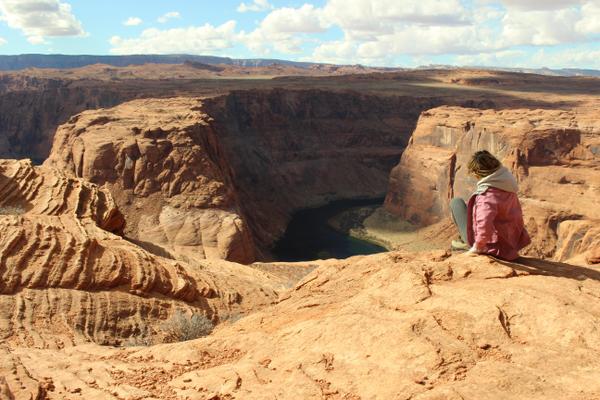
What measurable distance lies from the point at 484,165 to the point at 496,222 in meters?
0.92

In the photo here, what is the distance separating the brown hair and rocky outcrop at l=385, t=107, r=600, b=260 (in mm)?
19702

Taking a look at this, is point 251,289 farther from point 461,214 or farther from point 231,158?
point 231,158

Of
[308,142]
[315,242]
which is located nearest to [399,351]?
[315,242]

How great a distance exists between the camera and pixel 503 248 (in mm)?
8883

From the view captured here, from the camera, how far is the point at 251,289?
1792 centimetres

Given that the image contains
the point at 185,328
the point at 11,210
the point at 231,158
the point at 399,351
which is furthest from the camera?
the point at 231,158

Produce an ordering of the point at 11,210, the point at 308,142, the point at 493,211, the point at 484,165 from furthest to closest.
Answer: the point at 308,142 < the point at 11,210 < the point at 484,165 < the point at 493,211

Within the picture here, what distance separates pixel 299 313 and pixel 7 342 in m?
6.81

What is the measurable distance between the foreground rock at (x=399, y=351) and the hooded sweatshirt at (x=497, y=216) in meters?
0.31

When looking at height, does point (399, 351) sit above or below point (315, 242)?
above

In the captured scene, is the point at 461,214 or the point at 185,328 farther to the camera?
the point at 185,328

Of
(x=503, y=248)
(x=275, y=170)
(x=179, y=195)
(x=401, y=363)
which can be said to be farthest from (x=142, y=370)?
(x=275, y=170)

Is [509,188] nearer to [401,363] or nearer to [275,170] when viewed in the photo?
[401,363]

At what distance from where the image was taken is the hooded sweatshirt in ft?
28.2
